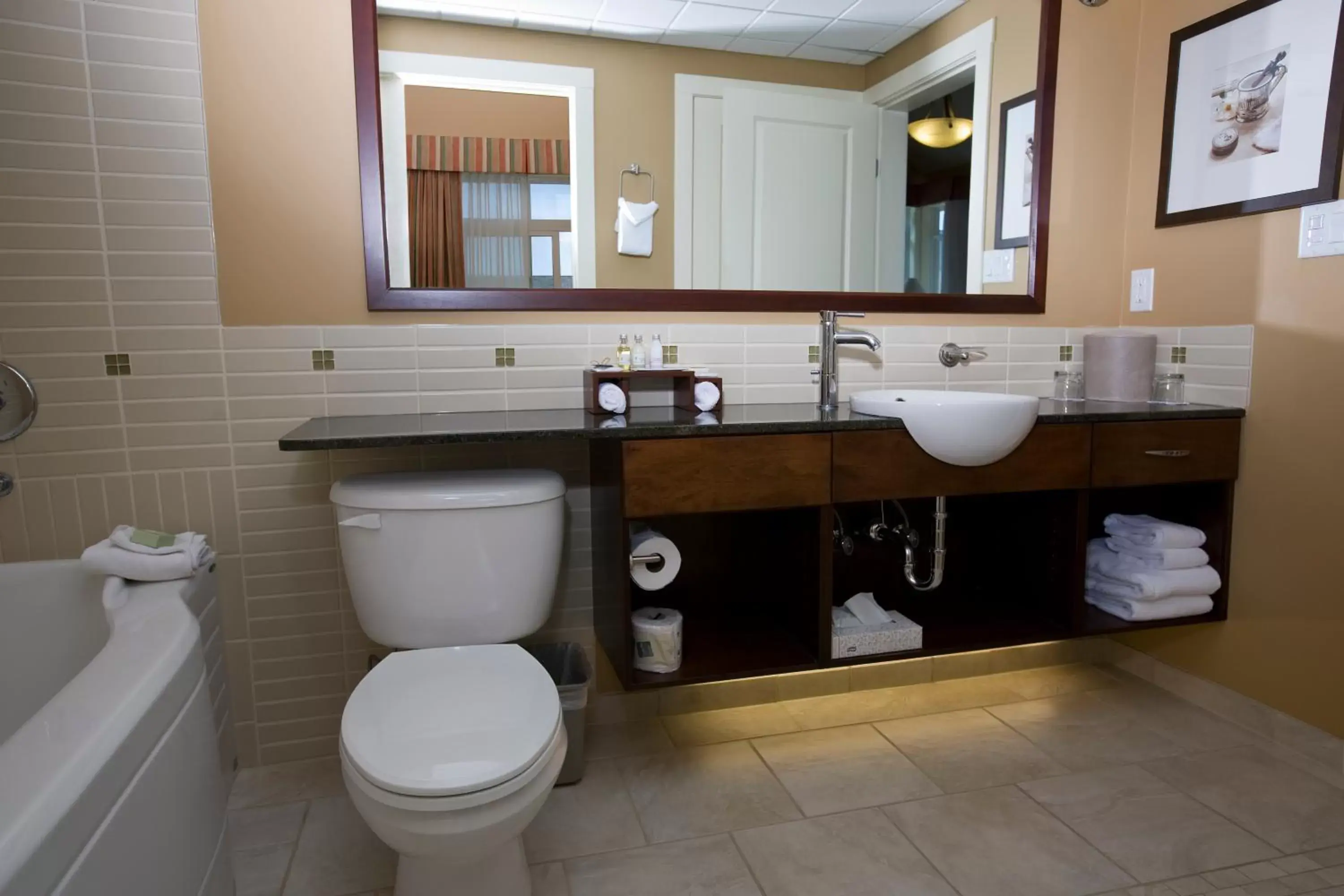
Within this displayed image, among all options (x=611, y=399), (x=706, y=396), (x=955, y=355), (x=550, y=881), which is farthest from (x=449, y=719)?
(x=955, y=355)

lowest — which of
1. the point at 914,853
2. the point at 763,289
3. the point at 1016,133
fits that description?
the point at 914,853

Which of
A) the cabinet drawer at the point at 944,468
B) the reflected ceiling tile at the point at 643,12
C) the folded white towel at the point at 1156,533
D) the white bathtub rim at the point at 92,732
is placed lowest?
A: the folded white towel at the point at 1156,533

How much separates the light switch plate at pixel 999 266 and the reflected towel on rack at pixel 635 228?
0.99 m

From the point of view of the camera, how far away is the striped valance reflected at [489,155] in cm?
187

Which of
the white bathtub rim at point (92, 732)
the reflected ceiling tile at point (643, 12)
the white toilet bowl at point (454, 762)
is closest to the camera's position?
the white bathtub rim at point (92, 732)

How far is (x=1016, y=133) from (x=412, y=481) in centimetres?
190

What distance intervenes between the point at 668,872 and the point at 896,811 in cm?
53

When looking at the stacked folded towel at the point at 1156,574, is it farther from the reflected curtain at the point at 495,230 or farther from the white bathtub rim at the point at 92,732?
the white bathtub rim at the point at 92,732

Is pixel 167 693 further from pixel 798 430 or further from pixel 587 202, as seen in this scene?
pixel 587 202

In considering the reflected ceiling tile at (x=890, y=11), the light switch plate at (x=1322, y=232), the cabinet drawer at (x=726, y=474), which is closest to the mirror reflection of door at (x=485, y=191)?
the cabinet drawer at (x=726, y=474)

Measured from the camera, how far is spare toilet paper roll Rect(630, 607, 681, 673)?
5.78 feet

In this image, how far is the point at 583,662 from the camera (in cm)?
200

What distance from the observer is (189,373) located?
1.80 meters

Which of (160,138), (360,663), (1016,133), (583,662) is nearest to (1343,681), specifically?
(1016,133)
